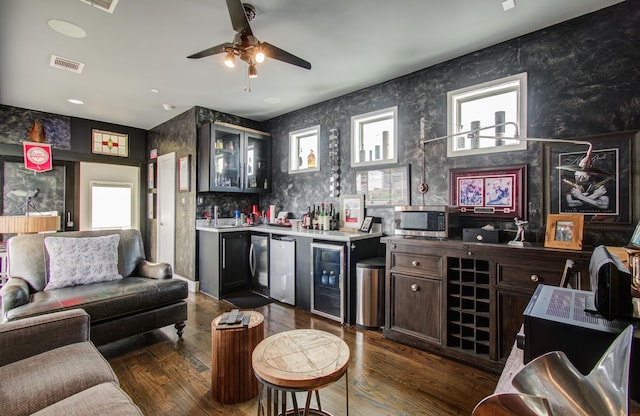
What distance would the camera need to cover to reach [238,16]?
1.90m

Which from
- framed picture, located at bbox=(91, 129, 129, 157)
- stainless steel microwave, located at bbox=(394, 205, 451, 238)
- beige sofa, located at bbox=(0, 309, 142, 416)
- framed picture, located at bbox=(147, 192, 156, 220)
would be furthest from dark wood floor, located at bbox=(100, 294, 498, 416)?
framed picture, located at bbox=(91, 129, 129, 157)

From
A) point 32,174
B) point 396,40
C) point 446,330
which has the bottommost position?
point 446,330

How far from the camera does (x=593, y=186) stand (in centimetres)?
222

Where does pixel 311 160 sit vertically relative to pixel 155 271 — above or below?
above

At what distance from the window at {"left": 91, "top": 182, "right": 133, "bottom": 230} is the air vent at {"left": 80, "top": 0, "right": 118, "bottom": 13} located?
408cm

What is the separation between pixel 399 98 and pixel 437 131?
0.63 m

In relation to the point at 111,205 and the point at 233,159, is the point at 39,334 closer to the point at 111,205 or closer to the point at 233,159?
the point at 233,159

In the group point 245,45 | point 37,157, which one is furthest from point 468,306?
point 37,157

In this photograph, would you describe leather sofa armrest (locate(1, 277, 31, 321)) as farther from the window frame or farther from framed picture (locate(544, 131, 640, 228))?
framed picture (locate(544, 131, 640, 228))

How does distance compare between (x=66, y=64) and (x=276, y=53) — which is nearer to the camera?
(x=276, y=53)

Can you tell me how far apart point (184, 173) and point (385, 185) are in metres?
3.09

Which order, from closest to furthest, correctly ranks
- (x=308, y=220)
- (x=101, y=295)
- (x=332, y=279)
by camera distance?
(x=101, y=295)
(x=332, y=279)
(x=308, y=220)

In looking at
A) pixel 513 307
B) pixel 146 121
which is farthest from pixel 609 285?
pixel 146 121

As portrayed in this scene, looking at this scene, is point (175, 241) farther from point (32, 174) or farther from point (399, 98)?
point (399, 98)
